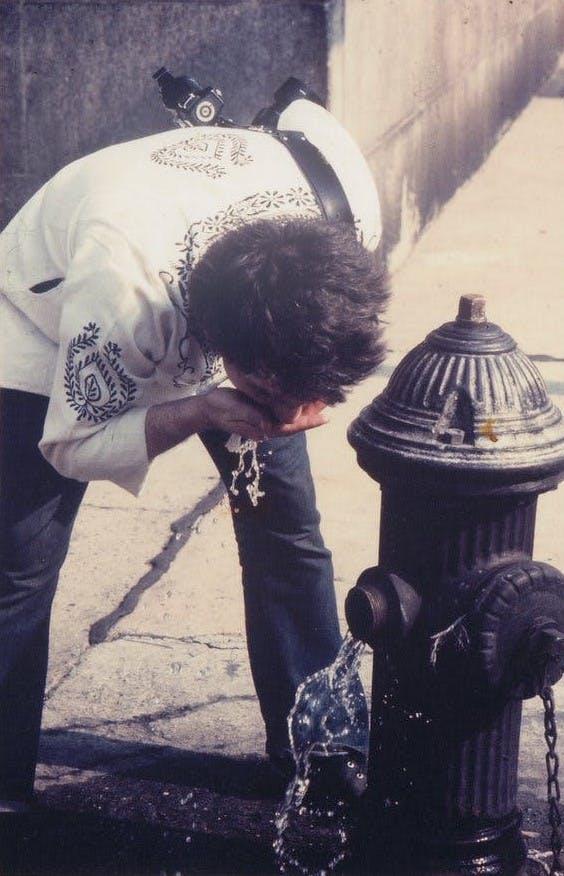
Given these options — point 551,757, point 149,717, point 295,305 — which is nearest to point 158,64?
point 149,717

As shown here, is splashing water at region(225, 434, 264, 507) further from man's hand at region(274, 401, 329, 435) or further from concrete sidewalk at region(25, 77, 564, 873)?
concrete sidewalk at region(25, 77, 564, 873)

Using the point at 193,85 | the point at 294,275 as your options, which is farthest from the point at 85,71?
the point at 294,275

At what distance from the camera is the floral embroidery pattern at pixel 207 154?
2.38 m

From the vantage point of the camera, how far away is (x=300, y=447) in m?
2.83

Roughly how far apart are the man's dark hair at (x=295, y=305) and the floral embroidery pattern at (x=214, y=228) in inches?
2.5

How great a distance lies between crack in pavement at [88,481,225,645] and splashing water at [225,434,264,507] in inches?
38.2

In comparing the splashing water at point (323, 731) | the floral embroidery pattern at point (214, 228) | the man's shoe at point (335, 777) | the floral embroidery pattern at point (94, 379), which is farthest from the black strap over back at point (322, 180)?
the man's shoe at point (335, 777)

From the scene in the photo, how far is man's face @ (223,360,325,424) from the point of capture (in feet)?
7.14

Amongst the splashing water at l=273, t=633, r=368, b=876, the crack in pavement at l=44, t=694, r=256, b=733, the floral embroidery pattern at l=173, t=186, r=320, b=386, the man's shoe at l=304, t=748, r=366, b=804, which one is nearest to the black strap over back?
the floral embroidery pattern at l=173, t=186, r=320, b=386

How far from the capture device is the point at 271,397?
220 cm

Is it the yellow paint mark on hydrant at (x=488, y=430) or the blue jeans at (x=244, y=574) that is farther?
the blue jeans at (x=244, y=574)

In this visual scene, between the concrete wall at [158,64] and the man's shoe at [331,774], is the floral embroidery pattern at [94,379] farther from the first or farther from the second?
the concrete wall at [158,64]

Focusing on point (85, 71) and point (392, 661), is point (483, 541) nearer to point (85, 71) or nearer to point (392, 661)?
point (392, 661)

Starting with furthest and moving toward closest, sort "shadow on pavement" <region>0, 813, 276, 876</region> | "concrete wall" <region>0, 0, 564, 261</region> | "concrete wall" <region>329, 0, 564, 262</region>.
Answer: "concrete wall" <region>329, 0, 564, 262</region>, "concrete wall" <region>0, 0, 564, 261</region>, "shadow on pavement" <region>0, 813, 276, 876</region>
